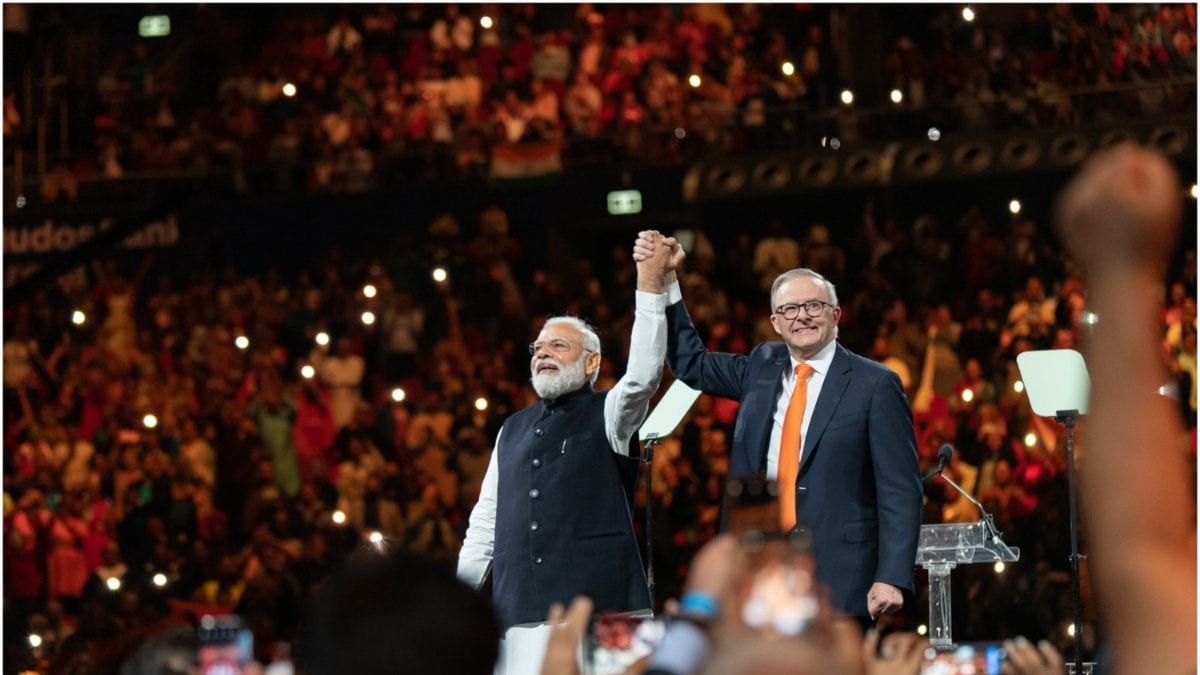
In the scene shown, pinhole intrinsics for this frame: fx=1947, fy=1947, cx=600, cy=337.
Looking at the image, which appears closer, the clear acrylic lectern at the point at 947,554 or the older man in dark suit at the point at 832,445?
the older man in dark suit at the point at 832,445

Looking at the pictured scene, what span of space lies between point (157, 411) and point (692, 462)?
4639 millimetres

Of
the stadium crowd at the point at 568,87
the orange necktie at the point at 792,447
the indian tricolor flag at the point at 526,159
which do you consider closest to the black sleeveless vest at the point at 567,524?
the orange necktie at the point at 792,447

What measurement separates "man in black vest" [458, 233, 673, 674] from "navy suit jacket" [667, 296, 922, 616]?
0.34 metres

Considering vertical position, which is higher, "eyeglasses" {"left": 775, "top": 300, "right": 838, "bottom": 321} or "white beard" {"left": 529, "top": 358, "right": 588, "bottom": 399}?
"eyeglasses" {"left": 775, "top": 300, "right": 838, "bottom": 321}

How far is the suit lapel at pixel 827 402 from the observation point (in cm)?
538

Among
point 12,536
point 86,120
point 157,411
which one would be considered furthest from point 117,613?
point 86,120

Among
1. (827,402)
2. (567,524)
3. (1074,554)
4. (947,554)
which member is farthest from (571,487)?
(1074,554)

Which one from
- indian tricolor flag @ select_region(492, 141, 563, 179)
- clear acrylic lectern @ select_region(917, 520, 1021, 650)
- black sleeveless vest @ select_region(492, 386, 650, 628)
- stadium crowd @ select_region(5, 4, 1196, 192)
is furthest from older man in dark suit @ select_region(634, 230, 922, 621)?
indian tricolor flag @ select_region(492, 141, 563, 179)

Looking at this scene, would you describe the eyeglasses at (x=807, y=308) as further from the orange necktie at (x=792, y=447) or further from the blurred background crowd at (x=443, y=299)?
the blurred background crowd at (x=443, y=299)

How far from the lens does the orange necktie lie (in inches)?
211

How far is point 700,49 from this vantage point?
16547mm

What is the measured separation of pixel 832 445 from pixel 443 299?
406 inches

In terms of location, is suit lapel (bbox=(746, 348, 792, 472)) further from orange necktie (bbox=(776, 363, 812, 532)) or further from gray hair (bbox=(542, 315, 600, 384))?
gray hair (bbox=(542, 315, 600, 384))

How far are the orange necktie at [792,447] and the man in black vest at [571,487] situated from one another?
1.30 ft
